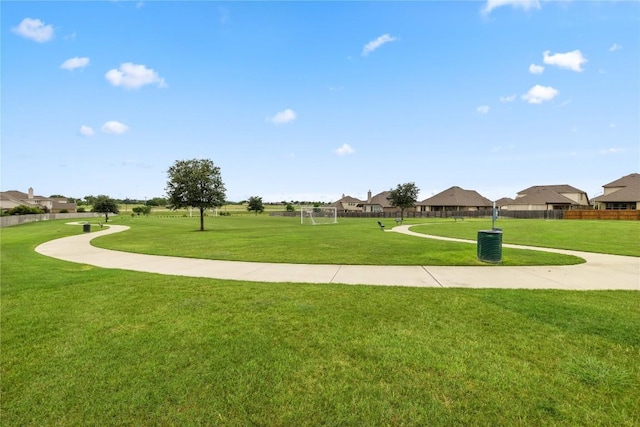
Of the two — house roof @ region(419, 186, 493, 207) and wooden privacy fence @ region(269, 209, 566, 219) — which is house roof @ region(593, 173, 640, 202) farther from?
house roof @ region(419, 186, 493, 207)

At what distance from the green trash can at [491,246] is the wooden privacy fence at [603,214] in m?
50.8

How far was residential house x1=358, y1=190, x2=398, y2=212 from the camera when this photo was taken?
92.2 meters

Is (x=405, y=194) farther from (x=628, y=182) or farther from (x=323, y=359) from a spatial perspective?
(x=323, y=359)

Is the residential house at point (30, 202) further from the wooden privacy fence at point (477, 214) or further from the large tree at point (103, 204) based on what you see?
the wooden privacy fence at point (477, 214)

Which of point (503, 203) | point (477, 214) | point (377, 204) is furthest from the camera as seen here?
point (377, 204)

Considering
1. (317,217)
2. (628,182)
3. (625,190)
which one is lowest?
(317,217)

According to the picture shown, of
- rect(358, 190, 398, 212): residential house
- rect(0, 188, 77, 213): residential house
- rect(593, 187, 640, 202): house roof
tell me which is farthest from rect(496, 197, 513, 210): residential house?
rect(0, 188, 77, 213): residential house

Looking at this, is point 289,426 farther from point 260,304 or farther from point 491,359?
point 260,304

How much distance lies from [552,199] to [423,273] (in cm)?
7215

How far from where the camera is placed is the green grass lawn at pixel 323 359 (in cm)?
309

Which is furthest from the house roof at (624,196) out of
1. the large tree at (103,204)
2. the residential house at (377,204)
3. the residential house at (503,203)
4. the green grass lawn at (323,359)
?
the large tree at (103,204)

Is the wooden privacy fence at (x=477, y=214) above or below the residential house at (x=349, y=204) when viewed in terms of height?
below

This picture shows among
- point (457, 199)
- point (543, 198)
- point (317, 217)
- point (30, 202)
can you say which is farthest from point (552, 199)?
point (30, 202)

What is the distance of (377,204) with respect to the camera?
311 ft
